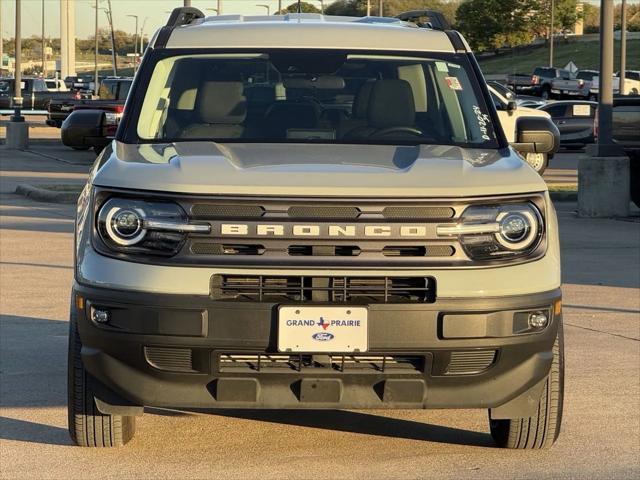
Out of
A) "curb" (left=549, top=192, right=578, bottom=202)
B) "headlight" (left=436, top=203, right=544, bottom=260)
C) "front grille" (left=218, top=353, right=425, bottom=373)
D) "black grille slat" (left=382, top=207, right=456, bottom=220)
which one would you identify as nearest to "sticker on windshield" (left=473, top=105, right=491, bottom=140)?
"headlight" (left=436, top=203, right=544, bottom=260)

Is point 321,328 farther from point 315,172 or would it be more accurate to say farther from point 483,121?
point 483,121

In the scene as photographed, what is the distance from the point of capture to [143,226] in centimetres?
528

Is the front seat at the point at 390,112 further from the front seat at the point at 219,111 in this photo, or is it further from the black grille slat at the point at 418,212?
the black grille slat at the point at 418,212

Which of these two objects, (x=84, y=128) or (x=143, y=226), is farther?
(x=84, y=128)

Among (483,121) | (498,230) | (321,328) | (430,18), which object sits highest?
(430,18)

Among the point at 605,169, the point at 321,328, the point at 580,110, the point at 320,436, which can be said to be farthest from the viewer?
the point at 580,110

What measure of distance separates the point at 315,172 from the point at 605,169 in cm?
1297

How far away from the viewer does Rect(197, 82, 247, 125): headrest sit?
21.5 feet

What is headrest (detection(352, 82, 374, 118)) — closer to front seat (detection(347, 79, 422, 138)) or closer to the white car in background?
front seat (detection(347, 79, 422, 138))

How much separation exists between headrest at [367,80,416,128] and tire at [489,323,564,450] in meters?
1.40

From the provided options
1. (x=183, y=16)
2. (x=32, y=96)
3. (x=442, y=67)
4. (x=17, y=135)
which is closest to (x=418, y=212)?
(x=442, y=67)

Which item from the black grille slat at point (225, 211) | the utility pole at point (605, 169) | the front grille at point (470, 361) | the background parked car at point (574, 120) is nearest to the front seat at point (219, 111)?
the black grille slat at point (225, 211)

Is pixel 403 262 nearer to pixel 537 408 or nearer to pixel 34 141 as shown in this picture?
pixel 537 408

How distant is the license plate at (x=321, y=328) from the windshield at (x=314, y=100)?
1369 millimetres
